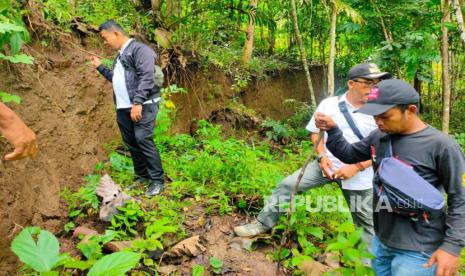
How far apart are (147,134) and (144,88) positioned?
53cm

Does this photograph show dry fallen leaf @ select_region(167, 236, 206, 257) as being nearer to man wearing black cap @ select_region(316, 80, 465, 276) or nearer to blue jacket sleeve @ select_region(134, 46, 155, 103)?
blue jacket sleeve @ select_region(134, 46, 155, 103)

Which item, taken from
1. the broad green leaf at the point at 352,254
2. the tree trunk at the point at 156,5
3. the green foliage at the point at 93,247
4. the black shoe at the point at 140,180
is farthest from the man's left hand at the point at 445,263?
the tree trunk at the point at 156,5

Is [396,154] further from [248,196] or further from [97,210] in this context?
[97,210]

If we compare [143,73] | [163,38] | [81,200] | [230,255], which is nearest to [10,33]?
[143,73]

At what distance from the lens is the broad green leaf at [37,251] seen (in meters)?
1.89

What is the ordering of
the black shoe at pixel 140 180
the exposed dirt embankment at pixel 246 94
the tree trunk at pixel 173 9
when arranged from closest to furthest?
1. the black shoe at pixel 140 180
2. the tree trunk at pixel 173 9
3. the exposed dirt embankment at pixel 246 94

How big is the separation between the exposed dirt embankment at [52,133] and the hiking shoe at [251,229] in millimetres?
1758

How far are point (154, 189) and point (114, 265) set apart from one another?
2.62 meters

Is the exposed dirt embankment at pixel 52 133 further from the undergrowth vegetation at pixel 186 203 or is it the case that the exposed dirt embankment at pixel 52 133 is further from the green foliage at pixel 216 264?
the green foliage at pixel 216 264

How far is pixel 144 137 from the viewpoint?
4328mm

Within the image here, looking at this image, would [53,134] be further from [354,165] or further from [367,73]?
[367,73]

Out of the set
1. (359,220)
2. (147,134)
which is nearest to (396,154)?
(359,220)

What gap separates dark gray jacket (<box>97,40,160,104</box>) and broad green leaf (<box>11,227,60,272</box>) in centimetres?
232

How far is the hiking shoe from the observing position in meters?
3.91
